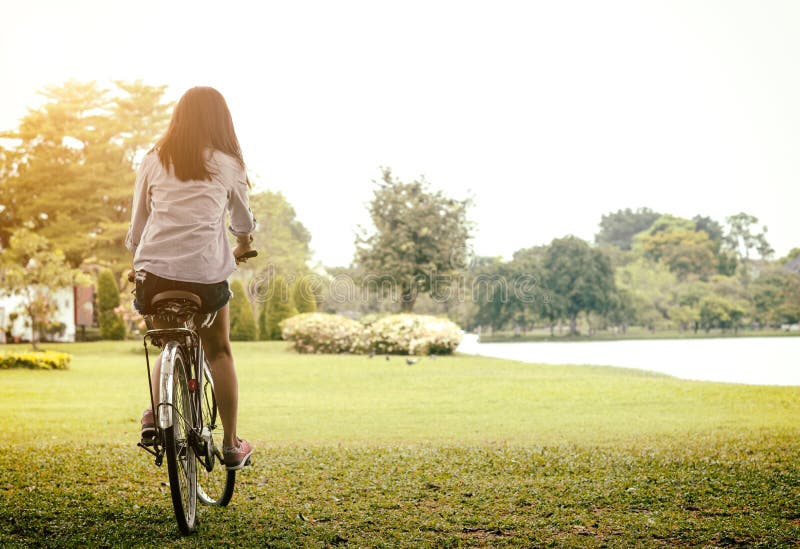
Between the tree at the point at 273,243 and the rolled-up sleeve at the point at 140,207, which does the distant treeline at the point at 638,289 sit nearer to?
the tree at the point at 273,243

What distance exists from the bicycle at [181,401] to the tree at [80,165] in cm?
2978

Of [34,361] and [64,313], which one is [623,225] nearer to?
[64,313]

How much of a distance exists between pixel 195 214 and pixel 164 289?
339 millimetres

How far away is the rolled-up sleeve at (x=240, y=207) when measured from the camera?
352cm

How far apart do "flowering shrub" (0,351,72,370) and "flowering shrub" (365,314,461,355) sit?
8143 millimetres

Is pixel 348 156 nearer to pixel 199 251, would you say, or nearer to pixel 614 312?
pixel 614 312

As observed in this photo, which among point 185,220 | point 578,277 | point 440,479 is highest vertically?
point 578,277

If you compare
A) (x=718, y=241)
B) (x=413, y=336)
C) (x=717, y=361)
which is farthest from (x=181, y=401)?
(x=718, y=241)

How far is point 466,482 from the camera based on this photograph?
182 inches

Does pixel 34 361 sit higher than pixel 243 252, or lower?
lower

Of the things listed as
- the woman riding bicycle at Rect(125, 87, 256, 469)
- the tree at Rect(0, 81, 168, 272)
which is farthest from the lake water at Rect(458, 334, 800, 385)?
the tree at Rect(0, 81, 168, 272)

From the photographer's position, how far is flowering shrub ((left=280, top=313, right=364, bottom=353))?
22203 millimetres

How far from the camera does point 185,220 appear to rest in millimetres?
3285

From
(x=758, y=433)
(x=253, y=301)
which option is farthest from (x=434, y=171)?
(x=758, y=433)
